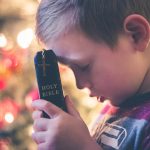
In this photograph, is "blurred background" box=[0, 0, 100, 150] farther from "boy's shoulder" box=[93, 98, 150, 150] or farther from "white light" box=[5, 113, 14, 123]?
"boy's shoulder" box=[93, 98, 150, 150]

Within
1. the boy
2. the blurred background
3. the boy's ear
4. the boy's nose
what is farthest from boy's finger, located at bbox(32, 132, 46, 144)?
the blurred background

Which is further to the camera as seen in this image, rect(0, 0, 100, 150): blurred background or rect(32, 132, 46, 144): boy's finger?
rect(0, 0, 100, 150): blurred background

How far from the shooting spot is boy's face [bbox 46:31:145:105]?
2.27ft

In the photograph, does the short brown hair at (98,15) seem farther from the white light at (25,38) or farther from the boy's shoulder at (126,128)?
the white light at (25,38)

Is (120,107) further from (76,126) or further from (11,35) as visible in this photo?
(11,35)

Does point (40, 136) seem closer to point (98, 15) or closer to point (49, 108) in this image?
point (49, 108)

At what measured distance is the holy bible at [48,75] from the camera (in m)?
0.66

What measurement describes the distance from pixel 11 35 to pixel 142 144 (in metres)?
0.92

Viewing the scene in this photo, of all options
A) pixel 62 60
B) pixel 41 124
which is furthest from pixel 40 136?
pixel 62 60

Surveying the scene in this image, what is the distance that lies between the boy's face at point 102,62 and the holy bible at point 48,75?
0.04m

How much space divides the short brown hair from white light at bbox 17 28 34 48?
2.49 ft

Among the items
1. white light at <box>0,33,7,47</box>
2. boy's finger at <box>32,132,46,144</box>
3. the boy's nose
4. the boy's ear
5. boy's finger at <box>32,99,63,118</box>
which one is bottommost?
boy's finger at <box>32,132,46,144</box>

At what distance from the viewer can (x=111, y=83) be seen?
71cm

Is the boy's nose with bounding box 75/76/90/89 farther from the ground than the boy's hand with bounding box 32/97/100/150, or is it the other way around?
the boy's nose with bounding box 75/76/90/89
